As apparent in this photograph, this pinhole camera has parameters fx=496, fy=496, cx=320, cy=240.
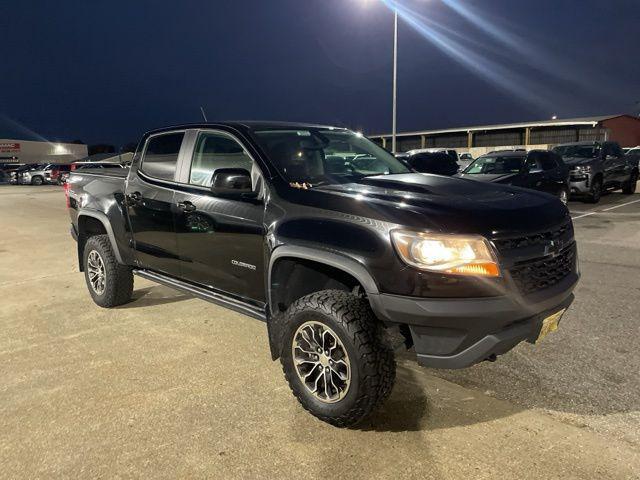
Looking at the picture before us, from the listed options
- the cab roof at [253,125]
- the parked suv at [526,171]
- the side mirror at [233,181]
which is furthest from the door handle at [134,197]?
the parked suv at [526,171]

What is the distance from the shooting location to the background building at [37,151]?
184 feet

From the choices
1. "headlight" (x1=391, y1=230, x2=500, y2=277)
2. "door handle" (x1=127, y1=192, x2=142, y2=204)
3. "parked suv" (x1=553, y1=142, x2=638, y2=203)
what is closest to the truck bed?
"door handle" (x1=127, y1=192, x2=142, y2=204)

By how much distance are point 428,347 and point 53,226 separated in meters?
11.1

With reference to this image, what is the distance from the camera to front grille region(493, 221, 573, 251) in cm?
261

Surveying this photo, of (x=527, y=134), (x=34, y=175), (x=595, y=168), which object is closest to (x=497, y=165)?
(x=595, y=168)

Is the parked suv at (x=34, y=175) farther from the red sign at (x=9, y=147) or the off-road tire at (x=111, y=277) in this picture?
the off-road tire at (x=111, y=277)

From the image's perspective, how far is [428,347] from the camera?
2.60 metres

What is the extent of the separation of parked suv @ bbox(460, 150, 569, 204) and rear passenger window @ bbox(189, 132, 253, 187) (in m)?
7.40

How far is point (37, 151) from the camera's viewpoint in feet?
196

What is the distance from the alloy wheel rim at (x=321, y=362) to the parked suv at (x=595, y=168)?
41.8 feet

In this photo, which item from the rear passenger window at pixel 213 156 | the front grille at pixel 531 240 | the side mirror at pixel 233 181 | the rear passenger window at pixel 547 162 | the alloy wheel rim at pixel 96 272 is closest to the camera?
the front grille at pixel 531 240

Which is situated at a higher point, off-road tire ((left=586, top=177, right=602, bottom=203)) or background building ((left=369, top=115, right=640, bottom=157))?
background building ((left=369, top=115, right=640, bottom=157))

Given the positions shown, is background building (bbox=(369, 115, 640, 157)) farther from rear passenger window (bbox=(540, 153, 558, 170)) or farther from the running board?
the running board

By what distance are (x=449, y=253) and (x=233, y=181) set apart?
146 centimetres
